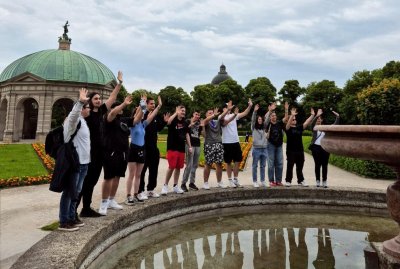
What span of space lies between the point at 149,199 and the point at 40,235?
1.90 meters

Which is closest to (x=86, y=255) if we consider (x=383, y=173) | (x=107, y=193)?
(x=107, y=193)

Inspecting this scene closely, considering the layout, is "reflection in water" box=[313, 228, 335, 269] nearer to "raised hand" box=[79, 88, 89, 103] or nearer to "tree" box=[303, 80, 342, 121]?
"raised hand" box=[79, 88, 89, 103]

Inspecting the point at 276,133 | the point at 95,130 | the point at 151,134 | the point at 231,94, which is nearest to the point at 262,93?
the point at 231,94

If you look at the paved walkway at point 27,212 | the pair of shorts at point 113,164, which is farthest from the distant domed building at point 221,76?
the pair of shorts at point 113,164

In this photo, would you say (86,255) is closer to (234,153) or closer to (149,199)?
(149,199)

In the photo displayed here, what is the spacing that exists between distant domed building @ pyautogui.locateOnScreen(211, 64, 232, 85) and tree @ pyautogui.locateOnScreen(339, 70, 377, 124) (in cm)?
5731

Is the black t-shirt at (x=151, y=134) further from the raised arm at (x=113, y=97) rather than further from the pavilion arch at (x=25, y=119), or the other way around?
the pavilion arch at (x=25, y=119)

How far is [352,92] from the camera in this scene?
5556 cm

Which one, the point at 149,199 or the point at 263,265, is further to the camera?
the point at 149,199

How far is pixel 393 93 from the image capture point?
16.6m

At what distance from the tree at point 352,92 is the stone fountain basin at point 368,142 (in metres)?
45.8

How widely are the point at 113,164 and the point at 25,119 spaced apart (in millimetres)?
41626

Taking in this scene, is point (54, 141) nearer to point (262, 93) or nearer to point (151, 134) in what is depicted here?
point (151, 134)

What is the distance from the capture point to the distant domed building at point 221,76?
112238 millimetres
